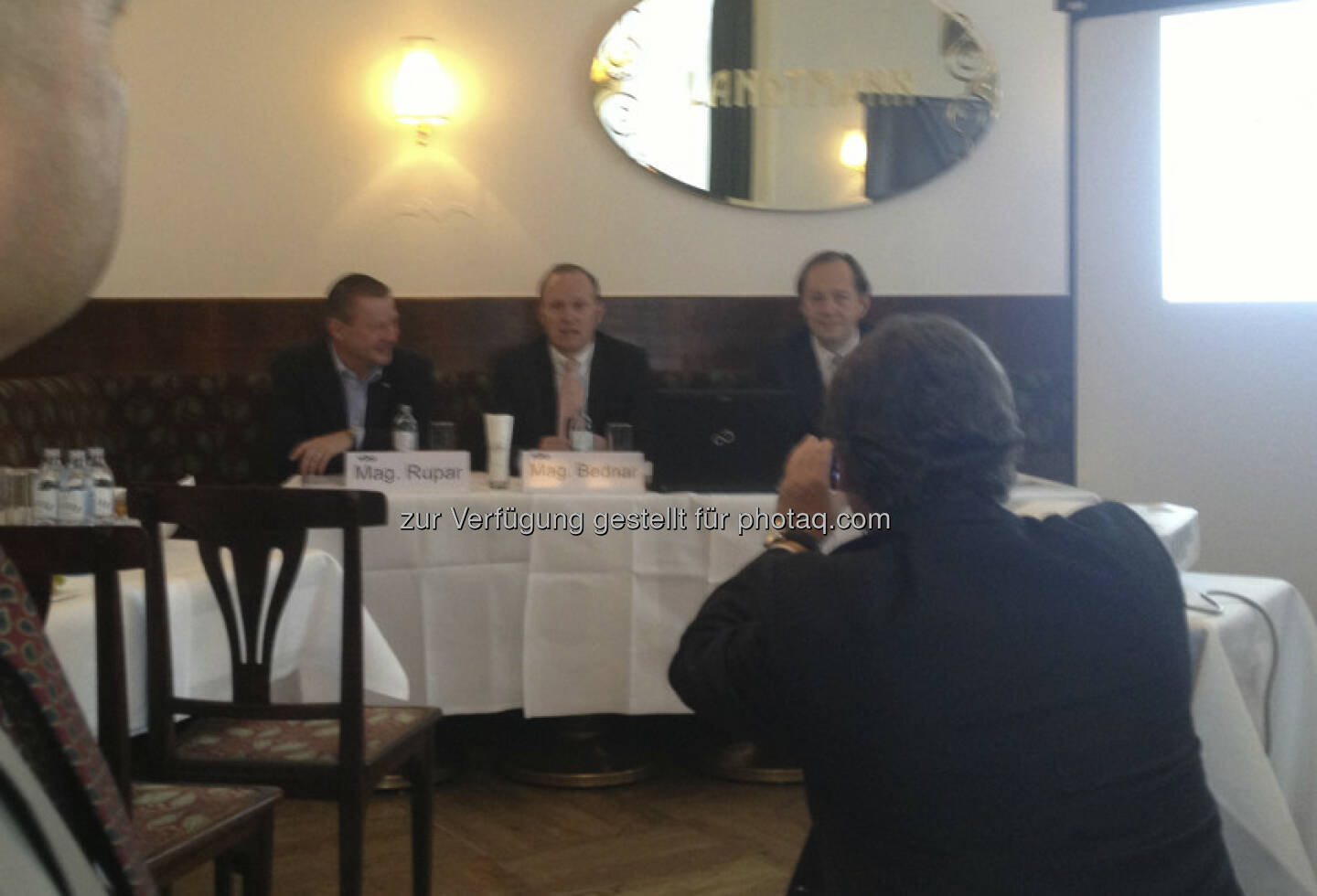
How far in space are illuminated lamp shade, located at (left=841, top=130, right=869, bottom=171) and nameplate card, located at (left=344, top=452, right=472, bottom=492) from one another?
2.41 metres

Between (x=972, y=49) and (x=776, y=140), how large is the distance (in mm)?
837

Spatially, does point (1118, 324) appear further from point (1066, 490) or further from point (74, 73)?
point (74, 73)

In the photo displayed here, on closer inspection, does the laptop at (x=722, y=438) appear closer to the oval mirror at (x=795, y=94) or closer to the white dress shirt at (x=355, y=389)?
the white dress shirt at (x=355, y=389)

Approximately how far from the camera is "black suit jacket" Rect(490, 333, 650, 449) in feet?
14.6

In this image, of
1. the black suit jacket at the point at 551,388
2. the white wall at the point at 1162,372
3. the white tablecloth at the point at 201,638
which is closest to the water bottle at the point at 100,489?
the white tablecloth at the point at 201,638

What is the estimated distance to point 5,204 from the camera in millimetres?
413

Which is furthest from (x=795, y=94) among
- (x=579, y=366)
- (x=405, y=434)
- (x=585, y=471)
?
(x=405, y=434)

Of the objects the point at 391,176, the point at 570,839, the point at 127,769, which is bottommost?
the point at 570,839

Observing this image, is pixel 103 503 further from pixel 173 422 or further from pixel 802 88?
pixel 802 88

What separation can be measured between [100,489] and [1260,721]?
215cm

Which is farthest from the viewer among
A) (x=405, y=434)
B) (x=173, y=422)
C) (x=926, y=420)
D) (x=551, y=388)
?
(x=173, y=422)

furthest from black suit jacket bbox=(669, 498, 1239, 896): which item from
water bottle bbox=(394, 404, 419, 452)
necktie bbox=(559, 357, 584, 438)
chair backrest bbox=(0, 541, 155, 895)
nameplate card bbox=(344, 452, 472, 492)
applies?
necktie bbox=(559, 357, 584, 438)

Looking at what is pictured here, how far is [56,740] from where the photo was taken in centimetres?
56

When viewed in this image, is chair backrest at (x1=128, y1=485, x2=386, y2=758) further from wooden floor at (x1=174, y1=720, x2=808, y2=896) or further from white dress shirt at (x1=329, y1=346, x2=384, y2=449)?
white dress shirt at (x1=329, y1=346, x2=384, y2=449)
